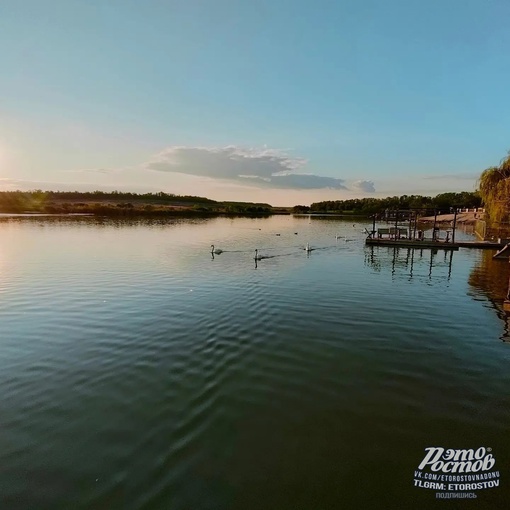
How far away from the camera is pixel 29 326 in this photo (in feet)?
48.1

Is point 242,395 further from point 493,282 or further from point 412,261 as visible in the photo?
point 412,261

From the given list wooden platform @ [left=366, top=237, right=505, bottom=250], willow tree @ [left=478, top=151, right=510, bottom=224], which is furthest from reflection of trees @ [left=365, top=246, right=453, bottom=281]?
willow tree @ [left=478, top=151, right=510, bottom=224]

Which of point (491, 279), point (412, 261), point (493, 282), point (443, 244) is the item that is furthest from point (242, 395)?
point (443, 244)

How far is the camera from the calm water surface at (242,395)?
641 cm

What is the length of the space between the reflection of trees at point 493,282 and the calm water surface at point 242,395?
36 centimetres

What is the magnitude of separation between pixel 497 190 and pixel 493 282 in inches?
757

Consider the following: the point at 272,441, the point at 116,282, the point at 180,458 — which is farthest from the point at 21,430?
the point at 116,282

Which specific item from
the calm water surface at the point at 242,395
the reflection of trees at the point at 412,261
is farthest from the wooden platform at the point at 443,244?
the calm water surface at the point at 242,395

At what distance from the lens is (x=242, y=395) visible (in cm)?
944

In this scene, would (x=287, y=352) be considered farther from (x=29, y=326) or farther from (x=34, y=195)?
(x=34, y=195)

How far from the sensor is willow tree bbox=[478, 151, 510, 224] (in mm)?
36531

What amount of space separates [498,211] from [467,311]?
28066 millimetres

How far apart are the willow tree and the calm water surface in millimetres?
21529

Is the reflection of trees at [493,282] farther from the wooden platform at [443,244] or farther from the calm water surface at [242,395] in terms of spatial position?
the wooden platform at [443,244]
